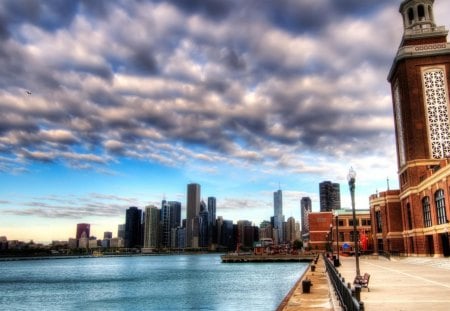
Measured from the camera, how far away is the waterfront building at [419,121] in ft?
257

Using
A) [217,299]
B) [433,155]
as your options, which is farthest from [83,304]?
[433,155]

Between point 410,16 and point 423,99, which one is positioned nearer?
point 423,99

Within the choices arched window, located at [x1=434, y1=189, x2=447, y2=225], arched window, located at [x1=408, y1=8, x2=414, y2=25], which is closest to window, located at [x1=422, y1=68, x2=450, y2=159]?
arched window, located at [x1=408, y1=8, x2=414, y2=25]

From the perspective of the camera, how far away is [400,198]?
93.2m

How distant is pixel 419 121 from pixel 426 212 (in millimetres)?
18481

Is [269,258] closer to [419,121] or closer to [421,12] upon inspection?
[419,121]

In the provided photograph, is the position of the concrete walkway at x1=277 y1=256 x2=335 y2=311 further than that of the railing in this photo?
Yes

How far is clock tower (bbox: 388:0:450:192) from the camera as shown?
8162cm

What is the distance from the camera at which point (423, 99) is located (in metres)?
83.6

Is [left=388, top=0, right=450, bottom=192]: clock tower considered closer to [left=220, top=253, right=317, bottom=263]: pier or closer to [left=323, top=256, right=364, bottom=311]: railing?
[left=323, top=256, right=364, bottom=311]: railing

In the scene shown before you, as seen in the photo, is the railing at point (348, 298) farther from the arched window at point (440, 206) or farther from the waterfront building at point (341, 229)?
the waterfront building at point (341, 229)

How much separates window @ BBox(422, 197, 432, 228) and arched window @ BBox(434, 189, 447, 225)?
519cm

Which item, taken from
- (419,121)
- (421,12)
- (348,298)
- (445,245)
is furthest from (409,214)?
(348,298)

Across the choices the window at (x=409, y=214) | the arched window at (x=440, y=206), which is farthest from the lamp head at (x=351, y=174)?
the window at (x=409, y=214)
